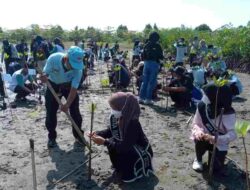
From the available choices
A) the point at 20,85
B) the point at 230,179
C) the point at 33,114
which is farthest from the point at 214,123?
the point at 20,85

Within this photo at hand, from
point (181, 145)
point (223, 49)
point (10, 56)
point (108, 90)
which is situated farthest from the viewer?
point (223, 49)

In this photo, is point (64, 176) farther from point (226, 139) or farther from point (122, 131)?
point (226, 139)

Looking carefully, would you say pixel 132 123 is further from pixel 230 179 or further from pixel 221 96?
pixel 230 179

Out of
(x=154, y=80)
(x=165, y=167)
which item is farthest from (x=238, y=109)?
(x=165, y=167)

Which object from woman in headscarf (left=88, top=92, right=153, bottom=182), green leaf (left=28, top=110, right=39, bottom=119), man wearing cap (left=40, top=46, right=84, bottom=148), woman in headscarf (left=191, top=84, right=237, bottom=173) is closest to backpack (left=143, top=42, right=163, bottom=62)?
green leaf (left=28, top=110, right=39, bottom=119)

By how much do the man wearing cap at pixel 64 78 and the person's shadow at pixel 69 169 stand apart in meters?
0.35

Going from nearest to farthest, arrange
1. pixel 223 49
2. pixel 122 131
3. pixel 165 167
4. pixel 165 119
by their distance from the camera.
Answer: pixel 122 131, pixel 165 167, pixel 165 119, pixel 223 49

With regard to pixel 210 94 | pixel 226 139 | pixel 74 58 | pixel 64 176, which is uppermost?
pixel 74 58

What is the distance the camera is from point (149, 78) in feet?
26.6

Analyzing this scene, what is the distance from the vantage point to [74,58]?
179 inches

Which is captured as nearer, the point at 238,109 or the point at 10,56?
the point at 238,109

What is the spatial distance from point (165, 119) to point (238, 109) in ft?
6.73

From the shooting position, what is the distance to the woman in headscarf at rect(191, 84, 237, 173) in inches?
153

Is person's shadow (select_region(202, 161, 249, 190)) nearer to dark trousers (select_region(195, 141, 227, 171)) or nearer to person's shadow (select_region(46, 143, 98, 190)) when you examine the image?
dark trousers (select_region(195, 141, 227, 171))
